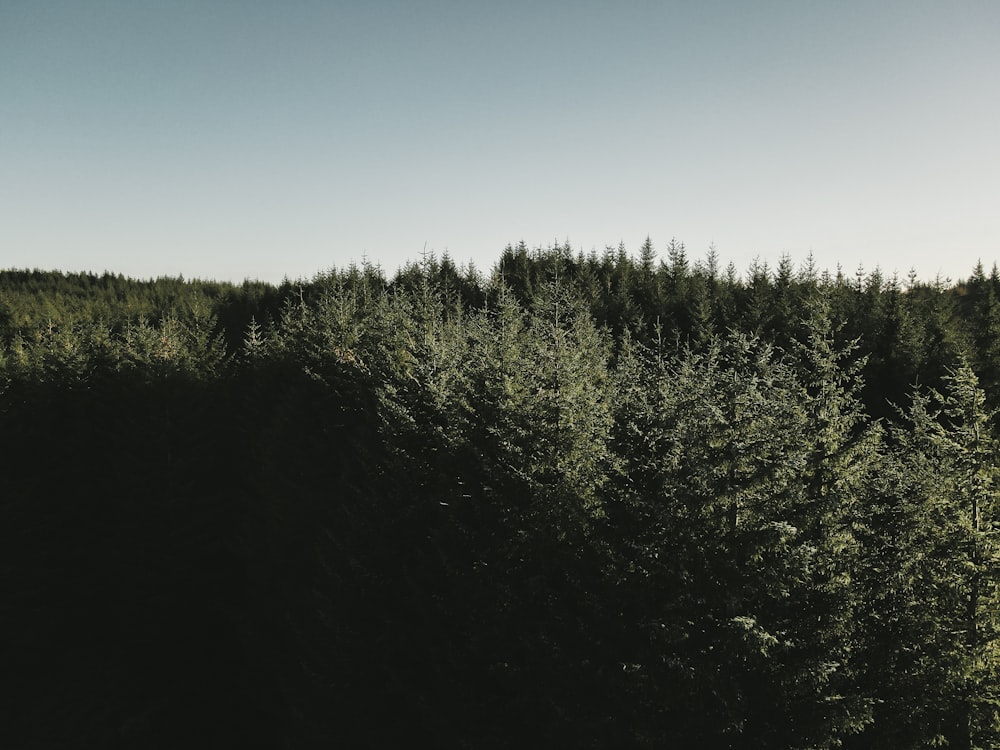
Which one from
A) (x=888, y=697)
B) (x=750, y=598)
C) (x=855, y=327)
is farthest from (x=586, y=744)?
(x=855, y=327)

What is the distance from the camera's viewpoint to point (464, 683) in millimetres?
12203

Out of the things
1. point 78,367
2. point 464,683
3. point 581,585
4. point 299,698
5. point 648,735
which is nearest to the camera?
point 648,735

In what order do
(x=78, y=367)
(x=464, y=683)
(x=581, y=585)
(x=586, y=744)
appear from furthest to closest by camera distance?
1. (x=78, y=367)
2. (x=464, y=683)
3. (x=581, y=585)
4. (x=586, y=744)

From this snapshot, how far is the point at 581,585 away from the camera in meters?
10.8

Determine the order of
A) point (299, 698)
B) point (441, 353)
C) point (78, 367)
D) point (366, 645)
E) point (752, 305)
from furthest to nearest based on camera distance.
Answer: point (752, 305) → point (78, 367) → point (299, 698) → point (441, 353) → point (366, 645)

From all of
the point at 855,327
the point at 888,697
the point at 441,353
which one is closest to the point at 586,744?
the point at 888,697

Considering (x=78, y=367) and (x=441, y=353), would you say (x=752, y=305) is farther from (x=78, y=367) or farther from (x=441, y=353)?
(x=78, y=367)

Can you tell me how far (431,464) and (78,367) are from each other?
91.4ft

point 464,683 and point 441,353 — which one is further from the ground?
point 441,353

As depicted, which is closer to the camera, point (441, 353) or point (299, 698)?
point (441, 353)

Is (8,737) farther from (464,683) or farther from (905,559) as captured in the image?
(905,559)

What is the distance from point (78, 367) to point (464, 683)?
30730 mm

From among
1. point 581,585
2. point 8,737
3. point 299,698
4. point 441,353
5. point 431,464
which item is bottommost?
point 8,737

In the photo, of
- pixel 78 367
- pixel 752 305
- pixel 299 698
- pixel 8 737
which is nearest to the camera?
pixel 299 698
